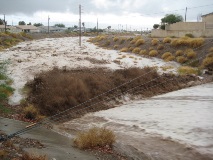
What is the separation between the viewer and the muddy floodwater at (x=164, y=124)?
11820 millimetres

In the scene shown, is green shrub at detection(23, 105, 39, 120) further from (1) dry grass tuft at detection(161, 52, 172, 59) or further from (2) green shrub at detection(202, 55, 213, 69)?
(1) dry grass tuft at detection(161, 52, 172, 59)

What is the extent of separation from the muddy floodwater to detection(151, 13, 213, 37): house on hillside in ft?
92.4

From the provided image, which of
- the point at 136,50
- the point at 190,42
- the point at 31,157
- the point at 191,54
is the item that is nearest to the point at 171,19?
the point at 136,50

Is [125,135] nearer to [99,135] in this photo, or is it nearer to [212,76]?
[99,135]

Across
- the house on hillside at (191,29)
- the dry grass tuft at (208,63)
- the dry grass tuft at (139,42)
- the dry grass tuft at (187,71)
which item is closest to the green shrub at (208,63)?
the dry grass tuft at (208,63)

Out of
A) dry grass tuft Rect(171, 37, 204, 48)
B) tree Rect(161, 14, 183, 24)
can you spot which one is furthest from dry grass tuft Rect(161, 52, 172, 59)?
tree Rect(161, 14, 183, 24)

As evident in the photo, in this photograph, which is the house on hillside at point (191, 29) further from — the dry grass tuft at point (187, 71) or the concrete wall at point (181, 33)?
the dry grass tuft at point (187, 71)

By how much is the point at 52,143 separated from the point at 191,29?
47302 mm

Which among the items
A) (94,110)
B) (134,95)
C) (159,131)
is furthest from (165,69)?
(159,131)

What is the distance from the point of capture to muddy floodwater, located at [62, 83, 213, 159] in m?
11.8

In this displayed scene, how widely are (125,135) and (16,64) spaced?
62.9ft

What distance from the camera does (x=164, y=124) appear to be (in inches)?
599

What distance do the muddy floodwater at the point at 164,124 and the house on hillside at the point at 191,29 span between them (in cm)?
2815

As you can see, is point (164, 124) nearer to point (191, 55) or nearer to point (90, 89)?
point (90, 89)
